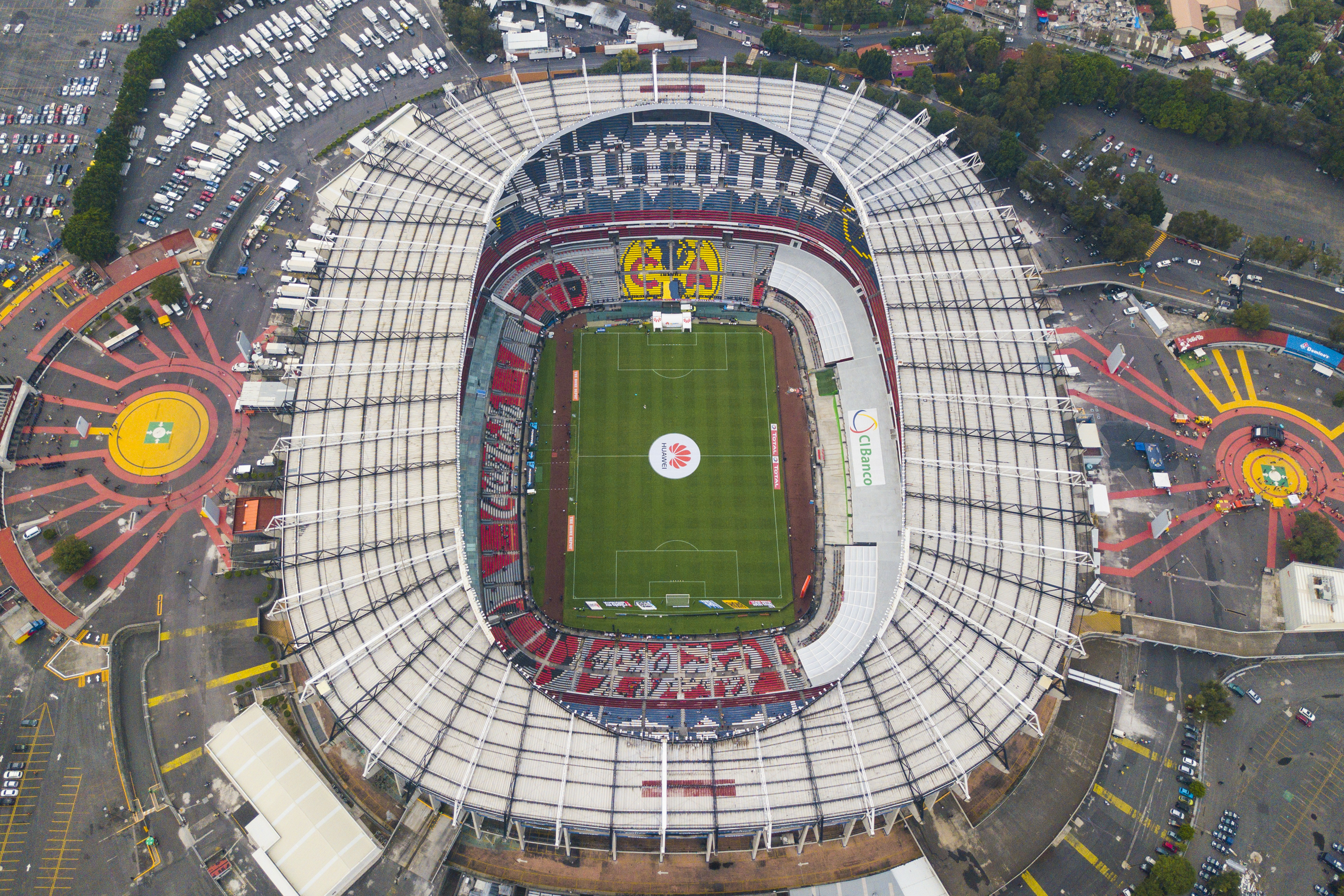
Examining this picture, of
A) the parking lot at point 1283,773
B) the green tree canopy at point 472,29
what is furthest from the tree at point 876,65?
the parking lot at point 1283,773

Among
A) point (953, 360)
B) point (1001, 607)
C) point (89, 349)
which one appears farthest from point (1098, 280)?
point (89, 349)

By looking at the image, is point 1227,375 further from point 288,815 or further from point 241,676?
point 241,676

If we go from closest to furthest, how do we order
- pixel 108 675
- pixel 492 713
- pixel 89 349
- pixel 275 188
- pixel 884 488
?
1. pixel 492 713
2. pixel 108 675
3. pixel 884 488
4. pixel 89 349
5. pixel 275 188

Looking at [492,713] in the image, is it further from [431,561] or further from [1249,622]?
[1249,622]

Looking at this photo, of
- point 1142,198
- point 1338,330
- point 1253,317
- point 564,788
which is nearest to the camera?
point 564,788

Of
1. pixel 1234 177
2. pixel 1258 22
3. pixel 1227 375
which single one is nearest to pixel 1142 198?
pixel 1234 177

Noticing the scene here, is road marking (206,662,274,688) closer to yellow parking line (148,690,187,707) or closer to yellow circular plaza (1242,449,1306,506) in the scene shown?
yellow parking line (148,690,187,707)
